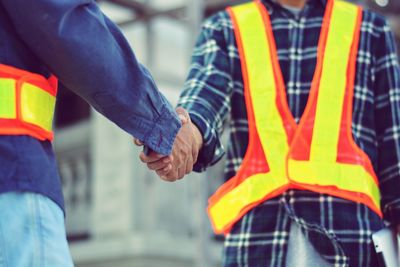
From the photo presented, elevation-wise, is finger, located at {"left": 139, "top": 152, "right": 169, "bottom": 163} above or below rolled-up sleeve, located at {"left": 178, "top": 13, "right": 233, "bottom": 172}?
below

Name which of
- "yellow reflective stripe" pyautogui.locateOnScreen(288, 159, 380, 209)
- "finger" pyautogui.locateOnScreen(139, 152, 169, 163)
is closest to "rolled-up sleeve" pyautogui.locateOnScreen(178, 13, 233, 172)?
"yellow reflective stripe" pyautogui.locateOnScreen(288, 159, 380, 209)

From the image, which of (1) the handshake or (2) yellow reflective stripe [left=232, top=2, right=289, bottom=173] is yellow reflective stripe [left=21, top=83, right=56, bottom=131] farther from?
(2) yellow reflective stripe [left=232, top=2, right=289, bottom=173]

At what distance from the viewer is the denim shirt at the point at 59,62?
1.75 metres

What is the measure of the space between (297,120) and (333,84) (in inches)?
5.6

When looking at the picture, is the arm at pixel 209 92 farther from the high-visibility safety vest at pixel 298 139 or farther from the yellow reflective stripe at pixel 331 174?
the yellow reflective stripe at pixel 331 174

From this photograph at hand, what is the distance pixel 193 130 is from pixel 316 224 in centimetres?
41

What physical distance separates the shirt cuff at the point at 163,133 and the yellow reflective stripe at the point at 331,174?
0.58 meters

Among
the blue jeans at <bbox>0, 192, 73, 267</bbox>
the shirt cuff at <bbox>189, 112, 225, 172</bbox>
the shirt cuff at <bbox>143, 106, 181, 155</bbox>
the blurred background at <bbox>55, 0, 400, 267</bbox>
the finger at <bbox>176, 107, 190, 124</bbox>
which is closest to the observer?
the blue jeans at <bbox>0, 192, 73, 267</bbox>

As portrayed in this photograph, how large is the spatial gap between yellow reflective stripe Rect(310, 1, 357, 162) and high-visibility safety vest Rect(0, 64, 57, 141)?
3.08 feet

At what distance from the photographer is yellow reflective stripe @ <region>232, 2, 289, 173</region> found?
2.56 meters

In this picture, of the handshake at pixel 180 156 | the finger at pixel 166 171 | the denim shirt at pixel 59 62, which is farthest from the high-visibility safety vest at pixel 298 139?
the denim shirt at pixel 59 62

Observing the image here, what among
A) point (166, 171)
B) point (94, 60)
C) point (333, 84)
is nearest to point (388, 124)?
point (333, 84)

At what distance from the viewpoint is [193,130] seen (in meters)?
2.39

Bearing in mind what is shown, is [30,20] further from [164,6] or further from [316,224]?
[164,6]
